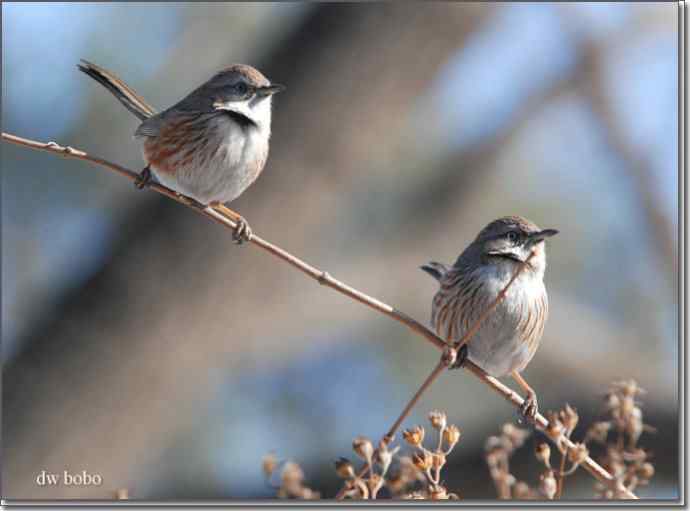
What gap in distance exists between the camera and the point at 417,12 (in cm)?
297

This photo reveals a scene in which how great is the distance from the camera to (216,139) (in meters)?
1.91

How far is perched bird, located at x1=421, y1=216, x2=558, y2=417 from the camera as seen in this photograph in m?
1.82

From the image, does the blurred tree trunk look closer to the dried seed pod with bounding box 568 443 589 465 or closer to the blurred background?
the blurred background

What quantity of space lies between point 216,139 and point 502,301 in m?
0.68

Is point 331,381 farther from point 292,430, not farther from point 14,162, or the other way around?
point 14,162

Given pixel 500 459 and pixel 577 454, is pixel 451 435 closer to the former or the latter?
pixel 577 454

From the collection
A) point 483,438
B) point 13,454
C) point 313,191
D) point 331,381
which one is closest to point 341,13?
point 313,191

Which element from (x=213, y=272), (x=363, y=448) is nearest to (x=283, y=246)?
(x=213, y=272)

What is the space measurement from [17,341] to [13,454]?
19.0 inches

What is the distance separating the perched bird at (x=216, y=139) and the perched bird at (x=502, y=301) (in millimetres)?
497

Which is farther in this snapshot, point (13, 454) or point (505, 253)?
point (13, 454)

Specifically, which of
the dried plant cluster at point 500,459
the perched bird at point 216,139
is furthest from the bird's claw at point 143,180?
the dried plant cluster at point 500,459

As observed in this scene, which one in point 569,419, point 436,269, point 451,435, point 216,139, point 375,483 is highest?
point 436,269

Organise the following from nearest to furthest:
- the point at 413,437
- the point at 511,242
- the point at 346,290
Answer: the point at 413,437 → the point at 346,290 → the point at 511,242
